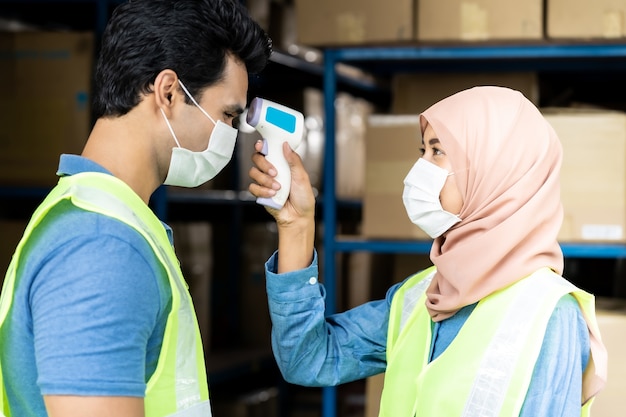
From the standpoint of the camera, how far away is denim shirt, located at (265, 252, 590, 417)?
1.63 m

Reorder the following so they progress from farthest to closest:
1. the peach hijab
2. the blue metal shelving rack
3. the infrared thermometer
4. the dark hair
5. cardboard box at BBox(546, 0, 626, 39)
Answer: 1. the blue metal shelving rack
2. cardboard box at BBox(546, 0, 626, 39)
3. the infrared thermometer
4. the peach hijab
5. the dark hair

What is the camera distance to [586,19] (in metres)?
2.94

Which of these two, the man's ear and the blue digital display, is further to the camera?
the blue digital display

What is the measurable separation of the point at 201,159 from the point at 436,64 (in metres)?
2.04

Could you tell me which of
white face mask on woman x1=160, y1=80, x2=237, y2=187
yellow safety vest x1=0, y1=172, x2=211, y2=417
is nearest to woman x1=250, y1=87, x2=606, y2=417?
white face mask on woman x1=160, y1=80, x2=237, y2=187

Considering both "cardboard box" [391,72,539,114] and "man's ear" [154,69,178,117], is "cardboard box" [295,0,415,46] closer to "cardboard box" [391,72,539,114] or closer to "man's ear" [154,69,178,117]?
"cardboard box" [391,72,539,114]

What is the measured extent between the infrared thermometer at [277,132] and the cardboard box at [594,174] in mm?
1404

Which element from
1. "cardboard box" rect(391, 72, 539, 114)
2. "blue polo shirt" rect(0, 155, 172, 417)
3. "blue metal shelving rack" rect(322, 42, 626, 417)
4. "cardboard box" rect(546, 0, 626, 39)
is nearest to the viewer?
"blue polo shirt" rect(0, 155, 172, 417)

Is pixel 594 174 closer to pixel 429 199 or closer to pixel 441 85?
pixel 441 85

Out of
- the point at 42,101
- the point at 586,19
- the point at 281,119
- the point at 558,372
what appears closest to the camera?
the point at 558,372

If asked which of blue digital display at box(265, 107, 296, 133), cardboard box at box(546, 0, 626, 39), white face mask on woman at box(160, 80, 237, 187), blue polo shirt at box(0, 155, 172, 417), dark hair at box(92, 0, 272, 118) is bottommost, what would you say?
blue polo shirt at box(0, 155, 172, 417)

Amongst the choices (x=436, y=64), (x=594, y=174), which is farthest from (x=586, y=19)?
(x=436, y=64)

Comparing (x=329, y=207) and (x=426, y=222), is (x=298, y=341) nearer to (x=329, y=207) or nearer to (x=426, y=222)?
(x=426, y=222)

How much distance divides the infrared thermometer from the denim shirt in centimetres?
16
